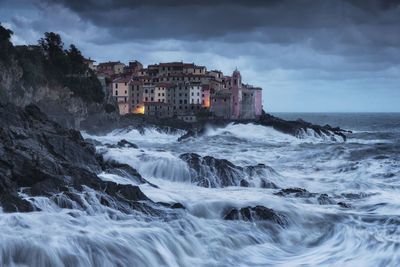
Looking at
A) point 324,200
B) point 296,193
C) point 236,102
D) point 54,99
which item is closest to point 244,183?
point 296,193

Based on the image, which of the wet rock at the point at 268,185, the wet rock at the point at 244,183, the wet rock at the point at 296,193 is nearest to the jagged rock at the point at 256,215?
the wet rock at the point at 296,193

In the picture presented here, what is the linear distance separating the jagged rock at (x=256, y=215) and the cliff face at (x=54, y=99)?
29769mm

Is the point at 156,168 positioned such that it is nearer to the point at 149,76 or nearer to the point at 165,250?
the point at 165,250

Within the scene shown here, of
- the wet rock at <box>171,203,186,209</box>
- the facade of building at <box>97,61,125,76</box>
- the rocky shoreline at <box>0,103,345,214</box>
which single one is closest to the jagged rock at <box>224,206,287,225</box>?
the wet rock at <box>171,203,186,209</box>

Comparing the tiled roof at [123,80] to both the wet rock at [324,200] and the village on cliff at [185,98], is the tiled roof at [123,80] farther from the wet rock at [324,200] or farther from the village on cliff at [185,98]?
the wet rock at [324,200]

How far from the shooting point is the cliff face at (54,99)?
130 feet

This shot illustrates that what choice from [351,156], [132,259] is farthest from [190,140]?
[132,259]

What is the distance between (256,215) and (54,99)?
41211 millimetres

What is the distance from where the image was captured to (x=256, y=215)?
13305 mm

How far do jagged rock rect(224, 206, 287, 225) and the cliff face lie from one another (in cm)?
2977

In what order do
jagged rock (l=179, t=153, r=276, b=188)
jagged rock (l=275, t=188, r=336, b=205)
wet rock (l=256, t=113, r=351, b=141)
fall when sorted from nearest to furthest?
1. jagged rock (l=275, t=188, r=336, b=205)
2. jagged rock (l=179, t=153, r=276, b=188)
3. wet rock (l=256, t=113, r=351, b=141)

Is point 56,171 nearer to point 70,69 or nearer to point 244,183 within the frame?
point 244,183

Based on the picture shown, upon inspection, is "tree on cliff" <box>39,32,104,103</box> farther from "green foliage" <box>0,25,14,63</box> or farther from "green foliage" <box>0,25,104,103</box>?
"green foliage" <box>0,25,14,63</box>

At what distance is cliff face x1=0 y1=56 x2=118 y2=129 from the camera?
3966 centimetres
